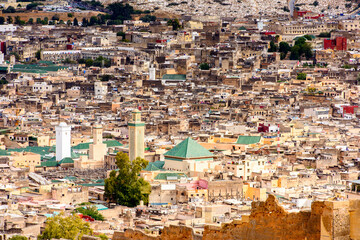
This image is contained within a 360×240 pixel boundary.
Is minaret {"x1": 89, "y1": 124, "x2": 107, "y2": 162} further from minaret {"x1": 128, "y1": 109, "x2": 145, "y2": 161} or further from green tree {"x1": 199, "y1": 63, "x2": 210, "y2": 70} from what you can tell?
green tree {"x1": 199, "y1": 63, "x2": 210, "y2": 70}

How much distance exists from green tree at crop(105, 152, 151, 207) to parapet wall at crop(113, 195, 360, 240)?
881 inches

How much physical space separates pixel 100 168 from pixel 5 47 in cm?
5134

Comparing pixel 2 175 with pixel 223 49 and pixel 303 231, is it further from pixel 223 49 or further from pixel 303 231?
pixel 223 49

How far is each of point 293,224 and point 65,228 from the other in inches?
617

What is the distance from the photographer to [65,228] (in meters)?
35.5

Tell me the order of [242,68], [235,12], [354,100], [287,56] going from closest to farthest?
[354,100] → [242,68] → [287,56] → [235,12]

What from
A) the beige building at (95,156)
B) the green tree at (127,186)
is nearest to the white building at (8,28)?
the beige building at (95,156)

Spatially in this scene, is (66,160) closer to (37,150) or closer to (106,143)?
(106,143)

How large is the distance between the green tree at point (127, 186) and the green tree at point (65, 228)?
968 cm

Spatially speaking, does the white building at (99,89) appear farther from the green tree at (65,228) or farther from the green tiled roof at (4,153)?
the green tree at (65,228)

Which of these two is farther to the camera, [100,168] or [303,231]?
[100,168]

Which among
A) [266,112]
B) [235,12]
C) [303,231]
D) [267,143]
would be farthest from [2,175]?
[235,12]

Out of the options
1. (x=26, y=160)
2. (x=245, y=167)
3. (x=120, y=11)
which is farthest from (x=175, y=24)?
(x=245, y=167)

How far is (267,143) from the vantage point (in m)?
58.6
